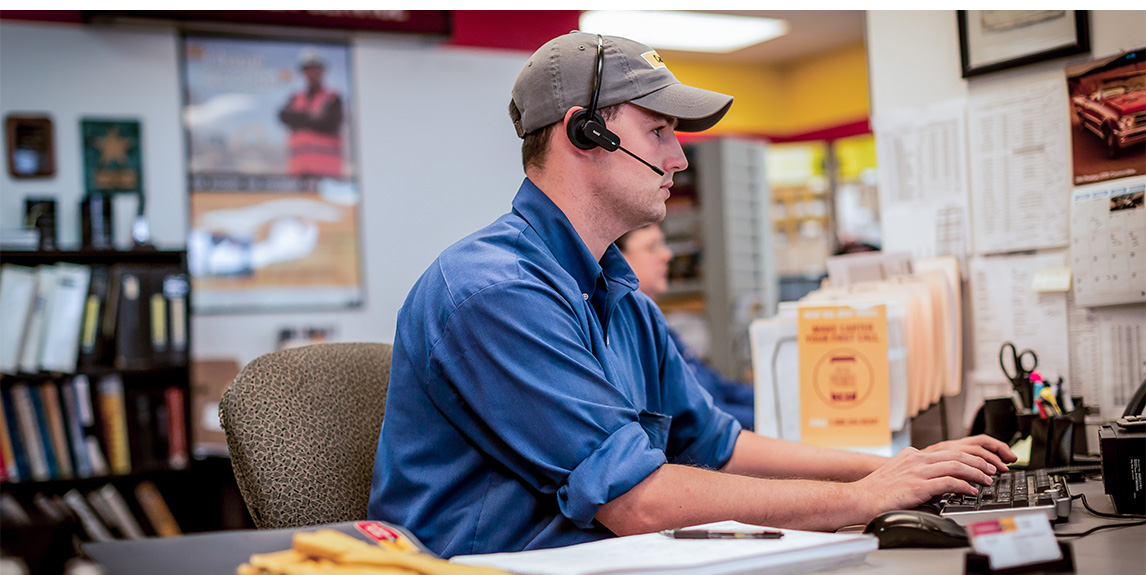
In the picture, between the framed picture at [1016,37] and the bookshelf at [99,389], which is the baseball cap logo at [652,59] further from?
the bookshelf at [99,389]

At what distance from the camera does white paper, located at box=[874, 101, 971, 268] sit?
76.0 inches

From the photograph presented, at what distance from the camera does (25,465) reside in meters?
3.08

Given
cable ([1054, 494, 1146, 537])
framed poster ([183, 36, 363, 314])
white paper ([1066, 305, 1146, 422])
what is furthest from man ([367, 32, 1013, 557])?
framed poster ([183, 36, 363, 314])

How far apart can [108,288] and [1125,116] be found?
10.0ft

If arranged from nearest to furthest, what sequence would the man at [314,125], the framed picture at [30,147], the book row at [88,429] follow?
the book row at [88,429] < the framed picture at [30,147] < the man at [314,125]

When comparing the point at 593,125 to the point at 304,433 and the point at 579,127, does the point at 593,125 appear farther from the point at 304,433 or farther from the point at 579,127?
the point at 304,433

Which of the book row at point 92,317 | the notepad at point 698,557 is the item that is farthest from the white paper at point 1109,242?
the book row at point 92,317

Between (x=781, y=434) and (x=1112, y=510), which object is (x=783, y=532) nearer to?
(x=1112, y=510)

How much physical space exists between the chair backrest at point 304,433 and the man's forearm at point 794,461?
0.59m

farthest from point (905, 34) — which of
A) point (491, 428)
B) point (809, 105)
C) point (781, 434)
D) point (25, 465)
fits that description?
point (809, 105)

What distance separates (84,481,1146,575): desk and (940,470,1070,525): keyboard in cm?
6

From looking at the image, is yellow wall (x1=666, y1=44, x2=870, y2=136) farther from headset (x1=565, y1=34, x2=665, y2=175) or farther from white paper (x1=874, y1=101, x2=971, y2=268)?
headset (x1=565, y1=34, x2=665, y2=175)

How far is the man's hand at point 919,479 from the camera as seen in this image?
1.10 m
